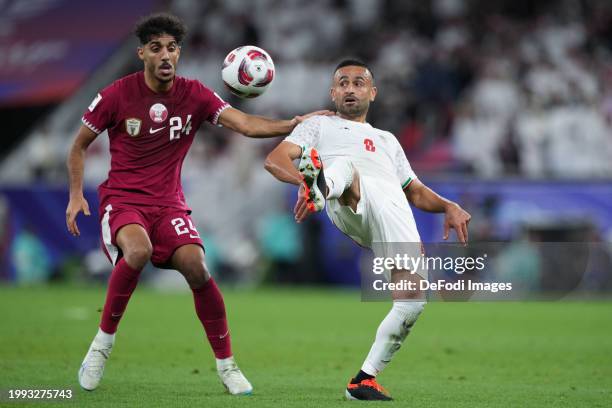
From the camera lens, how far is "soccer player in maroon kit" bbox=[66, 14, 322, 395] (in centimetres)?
719

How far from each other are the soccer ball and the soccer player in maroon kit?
21cm

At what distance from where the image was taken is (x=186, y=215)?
24.4ft

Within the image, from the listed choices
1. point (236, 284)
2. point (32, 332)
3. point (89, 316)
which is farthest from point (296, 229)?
point (32, 332)

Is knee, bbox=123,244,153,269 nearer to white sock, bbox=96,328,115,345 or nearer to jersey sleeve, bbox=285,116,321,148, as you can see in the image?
white sock, bbox=96,328,115,345

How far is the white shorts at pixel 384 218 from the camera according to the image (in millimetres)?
7031

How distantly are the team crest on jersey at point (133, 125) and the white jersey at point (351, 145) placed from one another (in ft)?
3.64

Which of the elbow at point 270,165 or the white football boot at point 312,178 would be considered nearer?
the white football boot at point 312,178

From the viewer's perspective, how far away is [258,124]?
24.2 ft

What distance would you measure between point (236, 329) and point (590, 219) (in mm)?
8463

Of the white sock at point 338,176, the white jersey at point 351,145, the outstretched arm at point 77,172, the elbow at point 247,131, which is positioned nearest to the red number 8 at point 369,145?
the white jersey at point 351,145

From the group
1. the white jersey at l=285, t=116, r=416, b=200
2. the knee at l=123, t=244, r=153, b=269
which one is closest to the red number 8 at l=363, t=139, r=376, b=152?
the white jersey at l=285, t=116, r=416, b=200

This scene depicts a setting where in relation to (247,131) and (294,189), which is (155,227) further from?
(294,189)

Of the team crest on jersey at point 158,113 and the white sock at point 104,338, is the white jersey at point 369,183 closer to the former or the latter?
the team crest on jersey at point 158,113

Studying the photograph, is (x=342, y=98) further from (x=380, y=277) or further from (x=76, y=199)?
(x=76, y=199)
